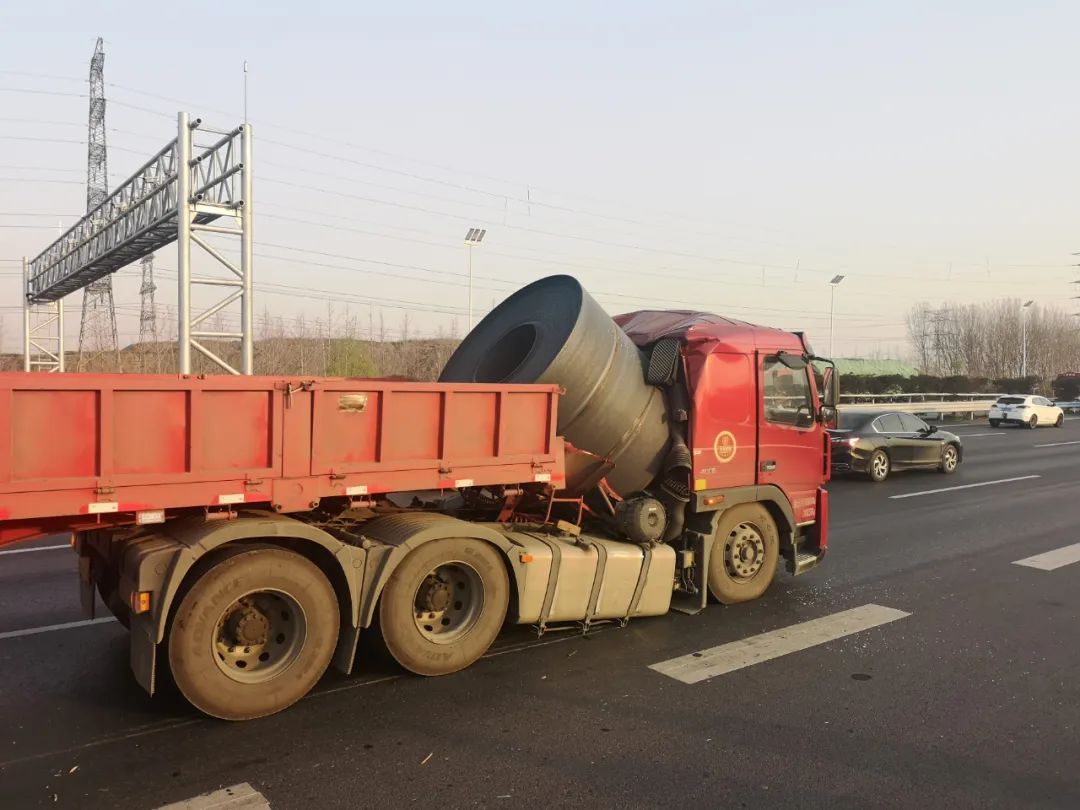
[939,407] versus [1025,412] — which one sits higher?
[939,407]

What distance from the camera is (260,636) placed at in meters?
4.68

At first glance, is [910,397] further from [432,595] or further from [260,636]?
[260,636]

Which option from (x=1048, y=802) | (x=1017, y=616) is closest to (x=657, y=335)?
(x=1017, y=616)

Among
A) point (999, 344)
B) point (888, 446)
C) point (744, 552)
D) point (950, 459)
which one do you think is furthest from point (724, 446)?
point (999, 344)

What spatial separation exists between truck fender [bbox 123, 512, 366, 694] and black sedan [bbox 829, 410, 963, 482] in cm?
1332

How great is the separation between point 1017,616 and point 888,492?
319 inches

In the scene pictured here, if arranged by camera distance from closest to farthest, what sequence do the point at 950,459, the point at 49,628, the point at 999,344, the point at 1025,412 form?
A: 1. the point at 49,628
2. the point at 950,459
3. the point at 1025,412
4. the point at 999,344

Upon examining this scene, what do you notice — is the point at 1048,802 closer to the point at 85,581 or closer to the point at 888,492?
the point at 85,581

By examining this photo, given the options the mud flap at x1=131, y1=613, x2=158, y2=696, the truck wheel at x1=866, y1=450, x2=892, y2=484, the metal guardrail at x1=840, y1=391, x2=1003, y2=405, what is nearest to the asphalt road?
the mud flap at x1=131, y1=613, x2=158, y2=696

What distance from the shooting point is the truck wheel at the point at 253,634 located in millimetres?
4367

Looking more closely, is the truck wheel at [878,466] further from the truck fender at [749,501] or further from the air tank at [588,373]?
the air tank at [588,373]

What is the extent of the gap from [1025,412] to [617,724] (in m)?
34.5

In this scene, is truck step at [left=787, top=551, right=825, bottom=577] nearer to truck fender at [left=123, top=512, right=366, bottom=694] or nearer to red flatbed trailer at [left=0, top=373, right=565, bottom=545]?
red flatbed trailer at [left=0, top=373, right=565, bottom=545]

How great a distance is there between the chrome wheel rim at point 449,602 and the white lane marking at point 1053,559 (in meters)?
6.62
